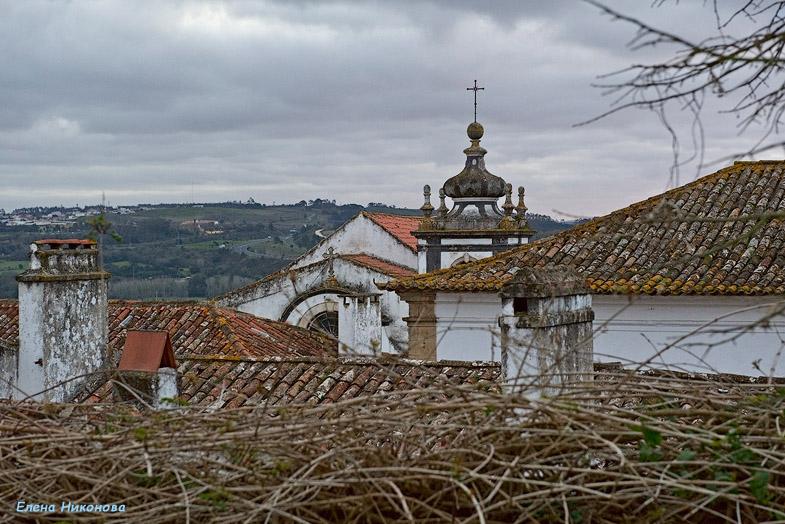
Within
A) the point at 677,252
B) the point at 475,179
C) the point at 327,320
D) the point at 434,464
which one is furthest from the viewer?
the point at 475,179

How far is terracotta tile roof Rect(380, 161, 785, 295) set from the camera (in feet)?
52.0

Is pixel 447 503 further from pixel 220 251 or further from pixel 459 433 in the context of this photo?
pixel 220 251

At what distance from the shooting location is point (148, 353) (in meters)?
10.8

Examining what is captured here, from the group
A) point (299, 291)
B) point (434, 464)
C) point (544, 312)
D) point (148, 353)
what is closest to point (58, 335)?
point (148, 353)

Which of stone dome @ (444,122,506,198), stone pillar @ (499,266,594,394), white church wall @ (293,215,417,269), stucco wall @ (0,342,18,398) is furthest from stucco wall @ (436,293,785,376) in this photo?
white church wall @ (293,215,417,269)

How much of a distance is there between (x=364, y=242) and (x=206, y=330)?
12.7 meters

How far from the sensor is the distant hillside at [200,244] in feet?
127

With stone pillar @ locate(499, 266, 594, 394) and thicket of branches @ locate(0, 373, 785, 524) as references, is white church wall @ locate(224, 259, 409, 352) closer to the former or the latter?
stone pillar @ locate(499, 266, 594, 394)

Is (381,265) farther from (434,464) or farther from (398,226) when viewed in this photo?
(434,464)

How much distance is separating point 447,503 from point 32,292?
388 inches

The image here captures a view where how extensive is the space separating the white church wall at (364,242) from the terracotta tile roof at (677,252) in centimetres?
994

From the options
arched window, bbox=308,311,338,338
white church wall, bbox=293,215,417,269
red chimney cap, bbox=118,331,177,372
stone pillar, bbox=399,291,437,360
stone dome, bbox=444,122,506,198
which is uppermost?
stone dome, bbox=444,122,506,198

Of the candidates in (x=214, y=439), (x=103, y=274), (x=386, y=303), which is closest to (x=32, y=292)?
(x=103, y=274)

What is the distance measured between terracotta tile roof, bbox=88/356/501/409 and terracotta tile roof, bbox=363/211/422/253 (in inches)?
597
